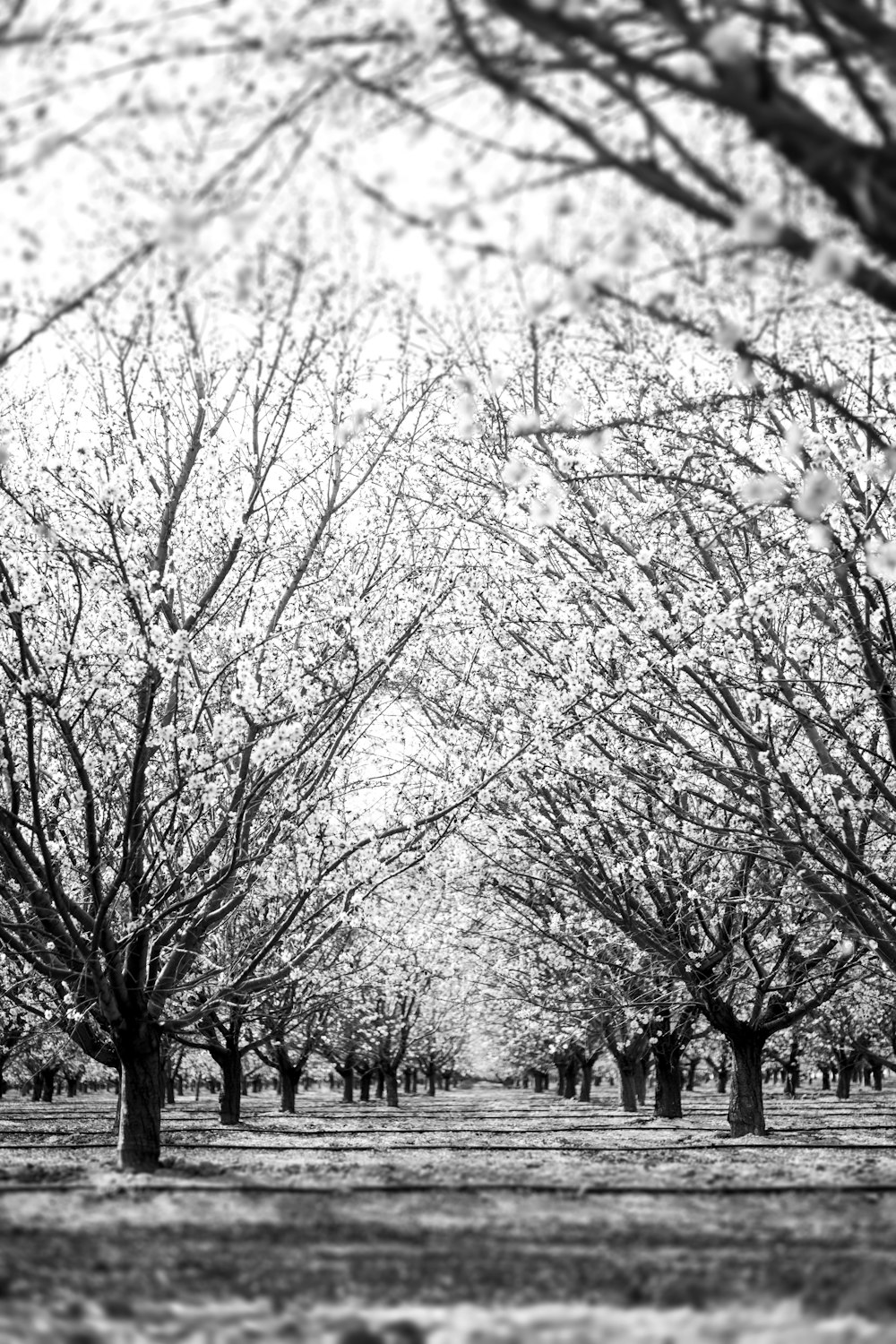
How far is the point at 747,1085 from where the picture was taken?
16.6 m

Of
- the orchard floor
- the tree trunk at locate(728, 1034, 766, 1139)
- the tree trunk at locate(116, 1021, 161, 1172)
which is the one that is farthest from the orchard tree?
the tree trunk at locate(728, 1034, 766, 1139)

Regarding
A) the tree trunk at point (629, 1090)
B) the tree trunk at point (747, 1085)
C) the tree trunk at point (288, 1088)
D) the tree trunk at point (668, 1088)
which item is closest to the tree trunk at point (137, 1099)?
the tree trunk at point (747, 1085)

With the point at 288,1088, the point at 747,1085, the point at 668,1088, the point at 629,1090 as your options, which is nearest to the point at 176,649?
the point at 747,1085

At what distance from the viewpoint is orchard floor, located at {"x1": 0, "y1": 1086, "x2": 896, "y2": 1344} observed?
400 cm

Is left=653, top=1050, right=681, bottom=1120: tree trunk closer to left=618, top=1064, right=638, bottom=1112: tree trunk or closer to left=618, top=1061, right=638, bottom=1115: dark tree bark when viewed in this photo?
left=618, top=1061, right=638, bottom=1115: dark tree bark

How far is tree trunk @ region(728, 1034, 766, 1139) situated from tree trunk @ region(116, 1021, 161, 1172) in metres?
8.93

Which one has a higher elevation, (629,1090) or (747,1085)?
(747,1085)

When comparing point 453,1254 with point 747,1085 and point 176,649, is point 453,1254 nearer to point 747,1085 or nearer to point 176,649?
point 176,649

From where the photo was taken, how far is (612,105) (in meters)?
5.29

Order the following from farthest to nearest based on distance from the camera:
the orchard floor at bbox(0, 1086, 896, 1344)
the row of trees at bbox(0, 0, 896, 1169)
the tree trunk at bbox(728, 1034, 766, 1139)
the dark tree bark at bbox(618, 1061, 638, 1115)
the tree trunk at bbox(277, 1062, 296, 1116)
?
the tree trunk at bbox(277, 1062, 296, 1116) → the dark tree bark at bbox(618, 1061, 638, 1115) → the tree trunk at bbox(728, 1034, 766, 1139) → the row of trees at bbox(0, 0, 896, 1169) → the orchard floor at bbox(0, 1086, 896, 1344)

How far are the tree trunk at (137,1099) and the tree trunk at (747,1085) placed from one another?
29.3 feet

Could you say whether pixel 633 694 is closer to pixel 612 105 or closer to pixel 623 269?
pixel 623 269

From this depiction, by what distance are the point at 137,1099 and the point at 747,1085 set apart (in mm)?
9315

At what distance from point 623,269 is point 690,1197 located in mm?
5477
